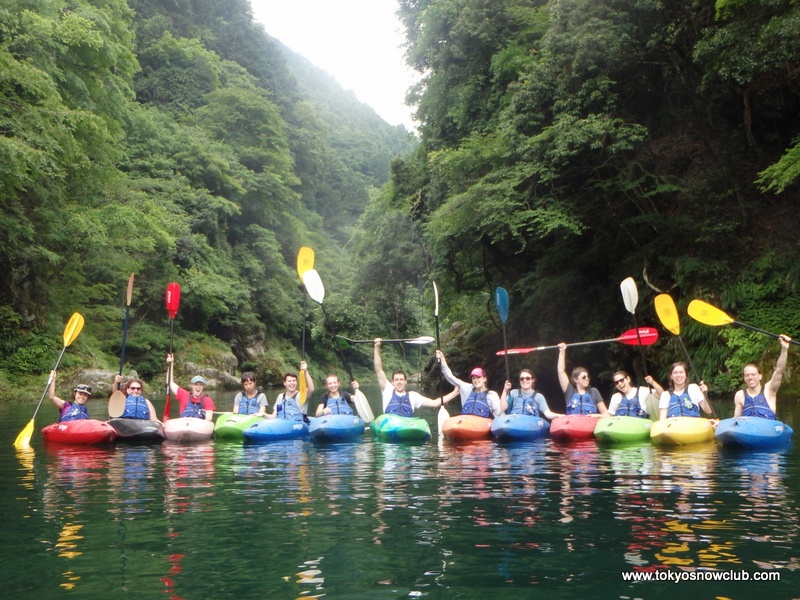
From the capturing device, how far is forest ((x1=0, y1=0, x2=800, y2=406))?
15.0m

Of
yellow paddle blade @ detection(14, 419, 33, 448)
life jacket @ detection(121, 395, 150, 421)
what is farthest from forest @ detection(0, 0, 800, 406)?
yellow paddle blade @ detection(14, 419, 33, 448)

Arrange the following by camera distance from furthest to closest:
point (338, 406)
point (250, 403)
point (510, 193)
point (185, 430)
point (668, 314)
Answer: point (510, 193), point (668, 314), point (250, 403), point (338, 406), point (185, 430)

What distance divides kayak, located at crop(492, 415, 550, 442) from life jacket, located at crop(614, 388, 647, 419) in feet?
3.53

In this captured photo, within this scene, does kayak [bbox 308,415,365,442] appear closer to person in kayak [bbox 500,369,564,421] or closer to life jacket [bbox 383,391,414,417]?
life jacket [bbox 383,391,414,417]

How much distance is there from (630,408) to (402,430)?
2804mm

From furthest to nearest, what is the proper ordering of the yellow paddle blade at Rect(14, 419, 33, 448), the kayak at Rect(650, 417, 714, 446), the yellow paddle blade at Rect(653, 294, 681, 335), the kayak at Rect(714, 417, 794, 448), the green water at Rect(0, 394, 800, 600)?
the yellow paddle blade at Rect(653, 294, 681, 335) < the yellow paddle blade at Rect(14, 419, 33, 448) < the kayak at Rect(650, 417, 714, 446) < the kayak at Rect(714, 417, 794, 448) < the green water at Rect(0, 394, 800, 600)

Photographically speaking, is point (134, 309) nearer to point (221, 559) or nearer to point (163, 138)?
point (163, 138)

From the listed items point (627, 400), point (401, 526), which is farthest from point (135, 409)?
point (401, 526)

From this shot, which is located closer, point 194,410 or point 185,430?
point 185,430

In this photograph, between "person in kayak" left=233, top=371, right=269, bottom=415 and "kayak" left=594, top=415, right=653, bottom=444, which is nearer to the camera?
"kayak" left=594, top=415, right=653, bottom=444

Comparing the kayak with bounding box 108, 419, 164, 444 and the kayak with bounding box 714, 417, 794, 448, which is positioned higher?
the kayak with bounding box 108, 419, 164, 444

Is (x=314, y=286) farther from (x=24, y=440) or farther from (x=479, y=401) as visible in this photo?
(x=24, y=440)

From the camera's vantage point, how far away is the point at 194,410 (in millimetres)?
10711

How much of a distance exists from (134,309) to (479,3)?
17340 mm
